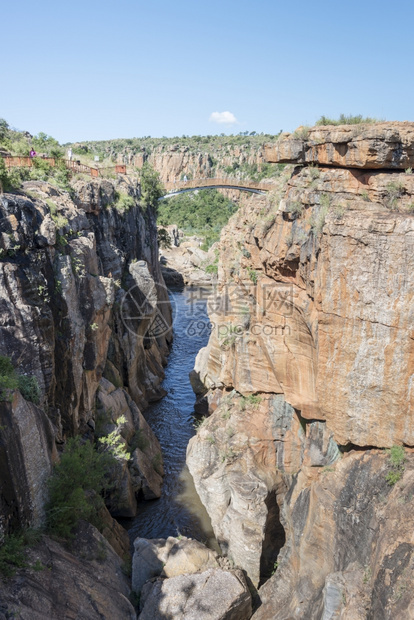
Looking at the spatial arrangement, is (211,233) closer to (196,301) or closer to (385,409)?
(196,301)

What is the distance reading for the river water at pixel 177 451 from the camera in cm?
1911

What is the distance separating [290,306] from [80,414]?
905cm

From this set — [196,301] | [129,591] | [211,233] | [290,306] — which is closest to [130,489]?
[129,591]

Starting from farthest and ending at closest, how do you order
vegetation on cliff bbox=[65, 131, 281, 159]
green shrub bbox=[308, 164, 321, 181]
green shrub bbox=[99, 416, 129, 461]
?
1. vegetation on cliff bbox=[65, 131, 281, 159]
2. green shrub bbox=[99, 416, 129, 461]
3. green shrub bbox=[308, 164, 321, 181]

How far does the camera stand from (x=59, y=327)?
16.7 meters

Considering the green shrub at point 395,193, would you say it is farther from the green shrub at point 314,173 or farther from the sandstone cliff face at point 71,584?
the sandstone cliff face at point 71,584

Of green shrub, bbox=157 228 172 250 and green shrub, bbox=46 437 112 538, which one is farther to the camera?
green shrub, bbox=157 228 172 250

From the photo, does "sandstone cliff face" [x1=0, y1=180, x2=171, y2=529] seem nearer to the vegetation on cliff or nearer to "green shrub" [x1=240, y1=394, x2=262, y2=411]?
"green shrub" [x1=240, y1=394, x2=262, y2=411]

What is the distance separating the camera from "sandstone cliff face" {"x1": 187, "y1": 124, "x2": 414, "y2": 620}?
11211 millimetres

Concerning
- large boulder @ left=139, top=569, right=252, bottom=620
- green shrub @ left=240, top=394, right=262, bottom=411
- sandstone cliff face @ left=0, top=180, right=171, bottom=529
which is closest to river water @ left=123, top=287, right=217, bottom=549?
sandstone cliff face @ left=0, top=180, right=171, bottom=529

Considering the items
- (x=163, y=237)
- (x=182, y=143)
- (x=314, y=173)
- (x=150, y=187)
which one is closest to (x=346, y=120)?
(x=314, y=173)

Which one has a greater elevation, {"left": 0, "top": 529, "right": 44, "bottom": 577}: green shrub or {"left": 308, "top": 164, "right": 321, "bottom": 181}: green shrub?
{"left": 308, "top": 164, "right": 321, "bottom": 181}: green shrub

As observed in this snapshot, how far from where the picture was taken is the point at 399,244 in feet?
36.5

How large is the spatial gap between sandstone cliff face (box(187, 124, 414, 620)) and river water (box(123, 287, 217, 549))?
2.53 meters
